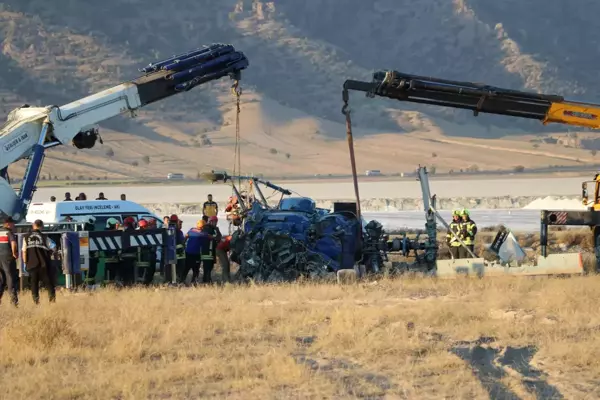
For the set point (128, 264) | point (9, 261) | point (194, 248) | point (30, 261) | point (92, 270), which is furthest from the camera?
point (194, 248)

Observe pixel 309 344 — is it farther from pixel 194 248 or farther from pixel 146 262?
pixel 194 248

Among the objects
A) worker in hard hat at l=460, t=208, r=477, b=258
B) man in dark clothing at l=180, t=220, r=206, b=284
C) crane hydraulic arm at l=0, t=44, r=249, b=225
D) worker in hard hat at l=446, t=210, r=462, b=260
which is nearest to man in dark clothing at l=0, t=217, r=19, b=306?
crane hydraulic arm at l=0, t=44, r=249, b=225

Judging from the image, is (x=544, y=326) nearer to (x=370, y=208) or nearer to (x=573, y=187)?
(x=370, y=208)

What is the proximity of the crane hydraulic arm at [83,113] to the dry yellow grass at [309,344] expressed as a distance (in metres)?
2.64

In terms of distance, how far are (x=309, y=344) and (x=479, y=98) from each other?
1043 centimetres

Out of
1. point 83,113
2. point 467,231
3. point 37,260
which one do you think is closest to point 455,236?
point 467,231

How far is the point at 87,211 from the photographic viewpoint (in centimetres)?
2388

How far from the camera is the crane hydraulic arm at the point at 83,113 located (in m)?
20.8

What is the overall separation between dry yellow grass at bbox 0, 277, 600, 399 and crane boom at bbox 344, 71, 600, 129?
5239 mm

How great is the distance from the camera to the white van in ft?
77.2

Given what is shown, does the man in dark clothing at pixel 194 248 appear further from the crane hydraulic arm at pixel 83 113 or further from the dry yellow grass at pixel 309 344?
the dry yellow grass at pixel 309 344

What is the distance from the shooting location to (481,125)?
160 m

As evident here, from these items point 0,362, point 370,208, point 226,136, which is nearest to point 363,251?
point 0,362

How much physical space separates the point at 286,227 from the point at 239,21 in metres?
169
